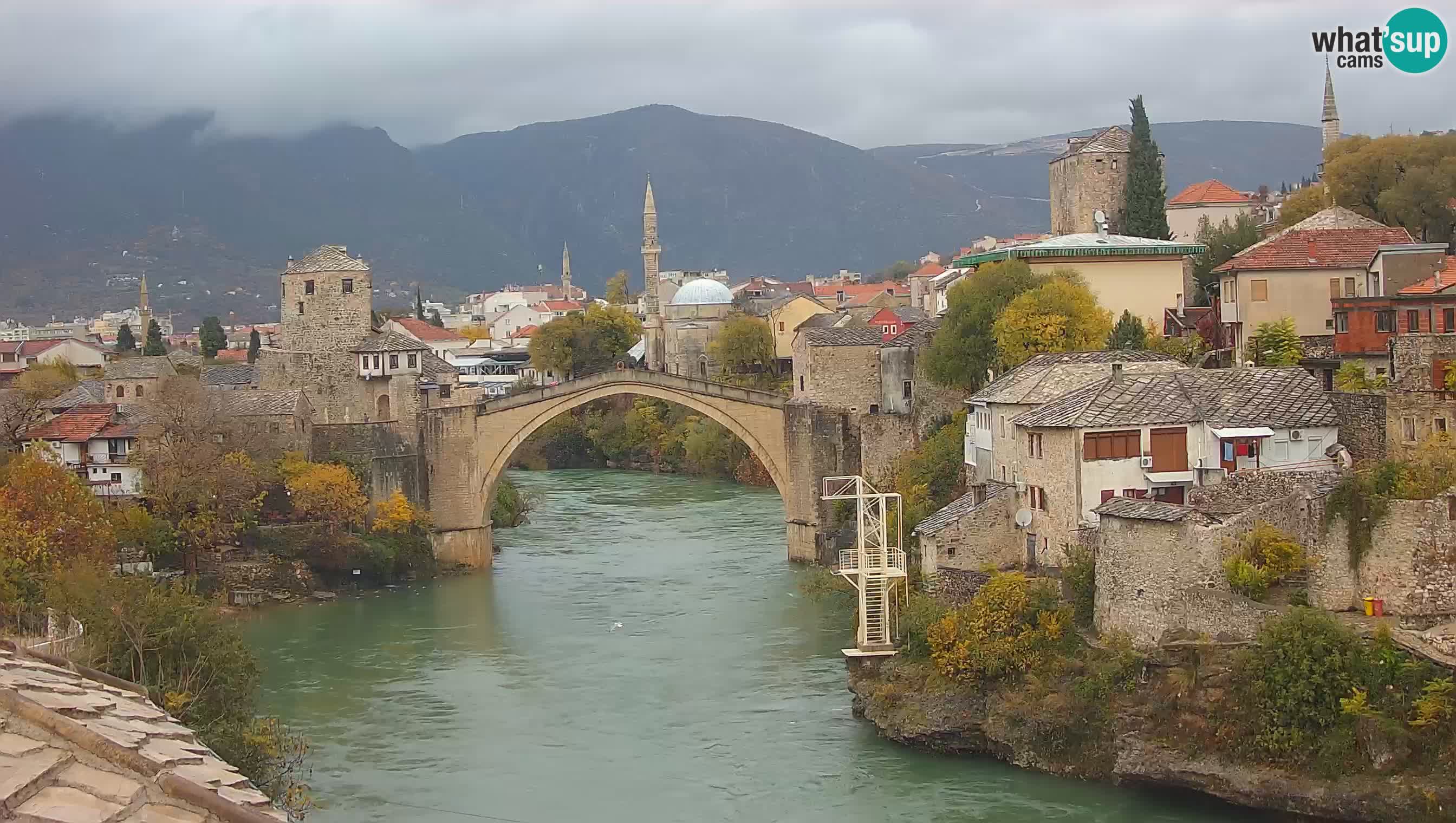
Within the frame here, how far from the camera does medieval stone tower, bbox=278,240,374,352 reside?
49500 mm

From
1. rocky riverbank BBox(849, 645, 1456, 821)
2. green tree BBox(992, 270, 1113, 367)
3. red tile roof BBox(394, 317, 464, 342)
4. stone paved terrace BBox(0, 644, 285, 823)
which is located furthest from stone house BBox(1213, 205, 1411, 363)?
red tile roof BBox(394, 317, 464, 342)

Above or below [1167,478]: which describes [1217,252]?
above

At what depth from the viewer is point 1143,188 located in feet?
162

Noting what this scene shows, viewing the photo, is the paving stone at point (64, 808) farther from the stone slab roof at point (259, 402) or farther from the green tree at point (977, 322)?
the stone slab roof at point (259, 402)

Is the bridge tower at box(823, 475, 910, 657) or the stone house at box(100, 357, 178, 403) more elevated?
the stone house at box(100, 357, 178, 403)

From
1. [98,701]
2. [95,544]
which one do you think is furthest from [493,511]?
[98,701]

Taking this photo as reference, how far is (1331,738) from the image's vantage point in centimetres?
2133

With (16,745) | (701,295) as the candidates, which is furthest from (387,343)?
(16,745)

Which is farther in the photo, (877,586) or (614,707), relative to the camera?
(614,707)

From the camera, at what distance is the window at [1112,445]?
2791 cm

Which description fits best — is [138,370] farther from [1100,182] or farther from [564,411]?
[1100,182]

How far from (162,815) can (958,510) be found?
2469 cm

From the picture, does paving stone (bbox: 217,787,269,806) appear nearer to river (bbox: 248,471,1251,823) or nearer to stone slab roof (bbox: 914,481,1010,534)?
river (bbox: 248,471,1251,823)

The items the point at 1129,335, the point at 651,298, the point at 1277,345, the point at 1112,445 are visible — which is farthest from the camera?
the point at 651,298
